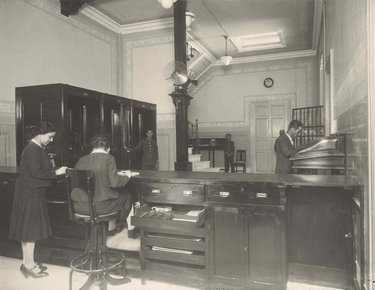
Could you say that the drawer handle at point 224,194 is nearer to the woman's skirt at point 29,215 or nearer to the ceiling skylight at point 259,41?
the woman's skirt at point 29,215

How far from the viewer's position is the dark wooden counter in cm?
302

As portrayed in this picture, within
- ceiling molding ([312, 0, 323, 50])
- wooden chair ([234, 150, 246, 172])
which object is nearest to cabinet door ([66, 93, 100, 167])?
ceiling molding ([312, 0, 323, 50])

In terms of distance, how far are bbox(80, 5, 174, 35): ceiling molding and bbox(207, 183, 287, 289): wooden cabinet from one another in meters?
6.43

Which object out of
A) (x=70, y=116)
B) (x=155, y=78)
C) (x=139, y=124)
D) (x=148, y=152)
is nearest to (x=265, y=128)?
(x=155, y=78)

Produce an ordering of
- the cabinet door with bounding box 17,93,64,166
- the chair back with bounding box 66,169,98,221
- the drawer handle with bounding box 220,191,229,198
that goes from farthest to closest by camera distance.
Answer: the cabinet door with bounding box 17,93,64,166, the drawer handle with bounding box 220,191,229,198, the chair back with bounding box 66,169,98,221

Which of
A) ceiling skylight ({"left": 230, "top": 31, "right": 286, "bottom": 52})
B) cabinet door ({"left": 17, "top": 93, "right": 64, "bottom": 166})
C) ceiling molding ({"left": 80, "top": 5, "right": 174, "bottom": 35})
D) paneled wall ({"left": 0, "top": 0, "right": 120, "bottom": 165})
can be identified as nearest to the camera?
cabinet door ({"left": 17, "top": 93, "right": 64, "bottom": 166})

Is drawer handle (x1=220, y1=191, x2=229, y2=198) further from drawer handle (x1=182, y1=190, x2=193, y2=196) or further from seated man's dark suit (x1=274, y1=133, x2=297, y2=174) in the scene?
seated man's dark suit (x1=274, y1=133, x2=297, y2=174)

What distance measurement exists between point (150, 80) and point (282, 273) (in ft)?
22.5

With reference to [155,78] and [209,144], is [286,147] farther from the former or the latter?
[209,144]

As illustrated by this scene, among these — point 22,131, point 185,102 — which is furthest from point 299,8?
point 22,131

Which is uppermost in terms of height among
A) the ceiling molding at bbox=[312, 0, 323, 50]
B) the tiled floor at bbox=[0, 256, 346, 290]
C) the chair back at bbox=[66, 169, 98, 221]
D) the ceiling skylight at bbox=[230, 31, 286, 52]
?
the ceiling skylight at bbox=[230, 31, 286, 52]

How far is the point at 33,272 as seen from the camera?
3.63 metres

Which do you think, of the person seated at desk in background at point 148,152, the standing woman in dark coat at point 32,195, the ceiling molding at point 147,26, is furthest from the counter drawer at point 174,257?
the ceiling molding at point 147,26

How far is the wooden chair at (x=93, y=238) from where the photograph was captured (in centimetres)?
294
